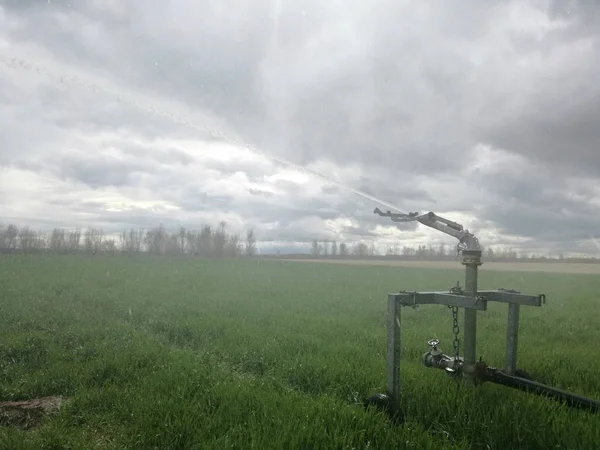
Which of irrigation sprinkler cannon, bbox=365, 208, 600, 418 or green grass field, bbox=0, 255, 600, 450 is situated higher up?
irrigation sprinkler cannon, bbox=365, 208, 600, 418

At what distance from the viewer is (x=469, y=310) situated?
6418 mm

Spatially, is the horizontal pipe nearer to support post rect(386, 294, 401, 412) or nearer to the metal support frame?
the metal support frame

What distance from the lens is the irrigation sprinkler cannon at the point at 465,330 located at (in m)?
5.72

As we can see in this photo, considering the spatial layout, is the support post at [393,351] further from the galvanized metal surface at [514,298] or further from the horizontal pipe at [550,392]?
the horizontal pipe at [550,392]

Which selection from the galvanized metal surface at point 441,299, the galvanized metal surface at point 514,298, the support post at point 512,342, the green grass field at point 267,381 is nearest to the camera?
the green grass field at point 267,381

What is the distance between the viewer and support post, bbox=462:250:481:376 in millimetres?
6219

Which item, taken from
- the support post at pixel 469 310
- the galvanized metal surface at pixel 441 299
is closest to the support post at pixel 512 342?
the support post at pixel 469 310

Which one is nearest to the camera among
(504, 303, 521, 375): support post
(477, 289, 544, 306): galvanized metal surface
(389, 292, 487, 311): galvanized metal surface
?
(389, 292, 487, 311): galvanized metal surface

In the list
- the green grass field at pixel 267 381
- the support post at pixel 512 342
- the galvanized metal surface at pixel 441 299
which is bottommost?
the green grass field at pixel 267 381

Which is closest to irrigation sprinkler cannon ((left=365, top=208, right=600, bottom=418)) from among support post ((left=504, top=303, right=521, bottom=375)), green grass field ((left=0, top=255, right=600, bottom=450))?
support post ((left=504, top=303, right=521, bottom=375))

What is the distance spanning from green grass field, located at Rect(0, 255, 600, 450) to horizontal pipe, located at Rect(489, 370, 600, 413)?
0.15m

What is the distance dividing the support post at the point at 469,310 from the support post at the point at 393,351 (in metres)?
1.18

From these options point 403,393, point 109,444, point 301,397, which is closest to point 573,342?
point 403,393

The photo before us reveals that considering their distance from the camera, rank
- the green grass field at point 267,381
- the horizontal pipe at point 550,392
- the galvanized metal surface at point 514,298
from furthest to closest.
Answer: the galvanized metal surface at point 514,298, the horizontal pipe at point 550,392, the green grass field at point 267,381
